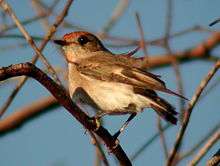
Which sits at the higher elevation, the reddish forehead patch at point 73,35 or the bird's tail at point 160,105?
the reddish forehead patch at point 73,35

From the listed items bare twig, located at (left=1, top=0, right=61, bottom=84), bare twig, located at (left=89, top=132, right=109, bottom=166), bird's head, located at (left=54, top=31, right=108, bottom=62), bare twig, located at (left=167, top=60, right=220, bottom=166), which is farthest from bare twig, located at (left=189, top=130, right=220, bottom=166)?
bird's head, located at (left=54, top=31, right=108, bottom=62)

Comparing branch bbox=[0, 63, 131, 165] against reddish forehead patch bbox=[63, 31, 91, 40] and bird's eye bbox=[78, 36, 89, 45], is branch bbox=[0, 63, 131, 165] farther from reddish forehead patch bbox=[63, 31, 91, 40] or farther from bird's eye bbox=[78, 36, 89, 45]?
bird's eye bbox=[78, 36, 89, 45]

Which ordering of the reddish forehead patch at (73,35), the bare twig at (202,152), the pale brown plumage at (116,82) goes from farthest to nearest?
the reddish forehead patch at (73,35), the pale brown plumage at (116,82), the bare twig at (202,152)

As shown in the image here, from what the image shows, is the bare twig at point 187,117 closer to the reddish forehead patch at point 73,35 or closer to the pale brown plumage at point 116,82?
the pale brown plumage at point 116,82

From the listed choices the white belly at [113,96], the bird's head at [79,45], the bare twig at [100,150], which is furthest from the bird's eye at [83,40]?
the bare twig at [100,150]

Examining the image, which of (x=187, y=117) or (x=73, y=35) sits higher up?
(x=73, y=35)

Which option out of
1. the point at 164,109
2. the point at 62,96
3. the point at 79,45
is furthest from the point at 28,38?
the point at 79,45

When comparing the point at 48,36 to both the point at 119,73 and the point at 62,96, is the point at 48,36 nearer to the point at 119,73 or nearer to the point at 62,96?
the point at 62,96
